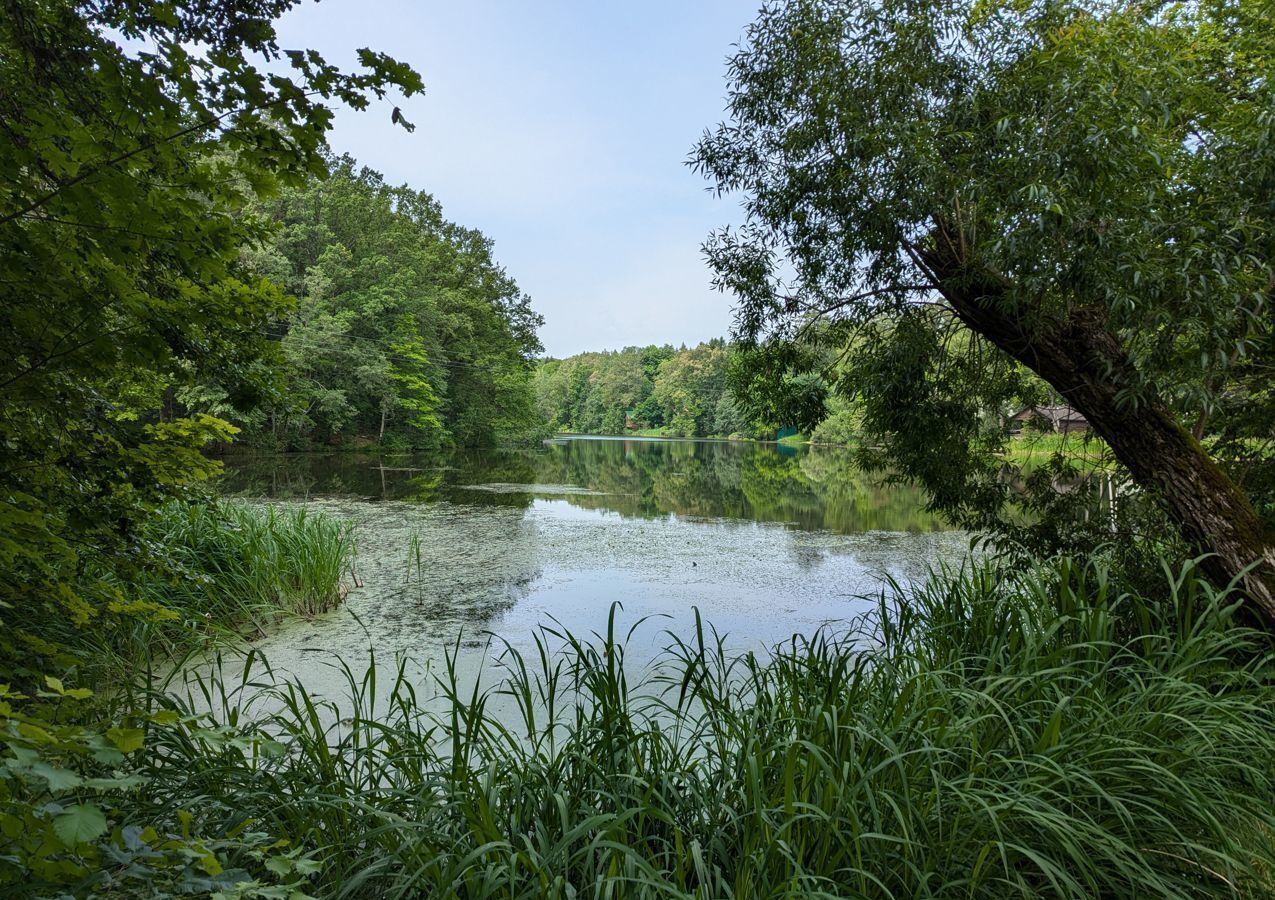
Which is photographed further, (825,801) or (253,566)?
(253,566)

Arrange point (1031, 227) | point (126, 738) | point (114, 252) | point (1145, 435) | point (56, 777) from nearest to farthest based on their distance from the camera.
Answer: point (56, 777) < point (126, 738) < point (114, 252) < point (1031, 227) < point (1145, 435)

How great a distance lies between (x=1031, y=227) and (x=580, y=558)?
6.39 meters

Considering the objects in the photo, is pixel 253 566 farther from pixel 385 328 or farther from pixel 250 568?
pixel 385 328

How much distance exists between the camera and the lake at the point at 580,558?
5.04 meters

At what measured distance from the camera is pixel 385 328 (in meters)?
24.4

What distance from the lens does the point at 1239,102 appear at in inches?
142

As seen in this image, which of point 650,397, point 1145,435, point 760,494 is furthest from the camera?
point 650,397

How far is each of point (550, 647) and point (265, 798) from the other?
2927 millimetres

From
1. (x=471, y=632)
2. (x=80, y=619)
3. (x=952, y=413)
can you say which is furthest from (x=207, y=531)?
(x=952, y=413)

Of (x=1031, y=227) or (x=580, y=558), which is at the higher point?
(x=1031, y=227)

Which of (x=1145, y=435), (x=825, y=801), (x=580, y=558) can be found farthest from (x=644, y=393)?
(x=825, y=801)

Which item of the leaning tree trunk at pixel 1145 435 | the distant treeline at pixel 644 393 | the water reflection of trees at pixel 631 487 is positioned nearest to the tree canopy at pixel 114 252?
the leaning tree trunk at pixel 1145 435

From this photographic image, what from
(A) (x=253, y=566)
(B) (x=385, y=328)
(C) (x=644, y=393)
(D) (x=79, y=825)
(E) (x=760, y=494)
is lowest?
(A) (x=253, y=566)

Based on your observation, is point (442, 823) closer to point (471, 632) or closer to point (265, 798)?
point (265, 798)
